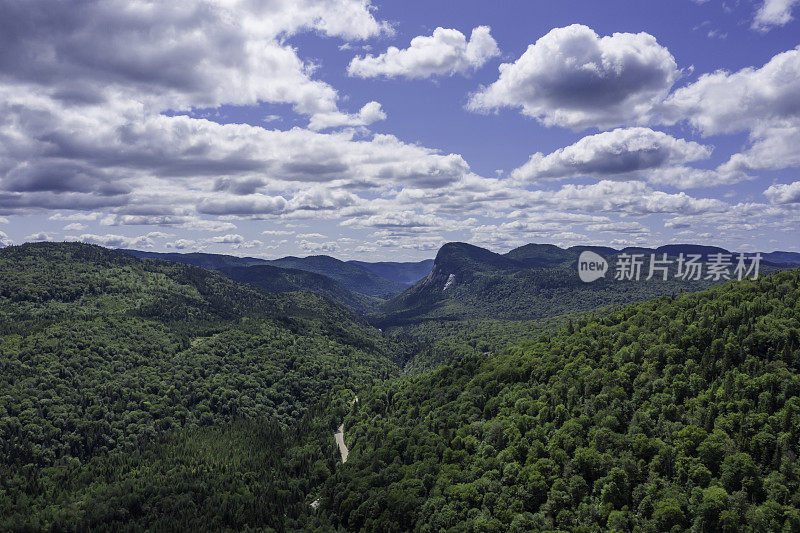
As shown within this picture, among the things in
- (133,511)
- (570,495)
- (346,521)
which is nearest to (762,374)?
(570,495)

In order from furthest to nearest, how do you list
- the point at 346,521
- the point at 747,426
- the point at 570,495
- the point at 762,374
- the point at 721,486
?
the point at 346,521 < the point at 762,374 < the point at 570,495 < the point at 747,426 < the point at 721,486

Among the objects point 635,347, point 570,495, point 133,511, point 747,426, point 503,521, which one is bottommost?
point 133,511

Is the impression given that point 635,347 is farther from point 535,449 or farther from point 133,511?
point 133,511

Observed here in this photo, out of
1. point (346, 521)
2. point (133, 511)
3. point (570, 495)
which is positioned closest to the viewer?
point (570, 495)

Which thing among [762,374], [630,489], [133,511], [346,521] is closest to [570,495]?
[630,489]

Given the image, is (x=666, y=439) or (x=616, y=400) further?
(x=616, y=400)

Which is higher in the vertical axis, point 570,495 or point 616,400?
point 616,400

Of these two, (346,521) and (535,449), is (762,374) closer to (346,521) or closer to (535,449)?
(535,449)
